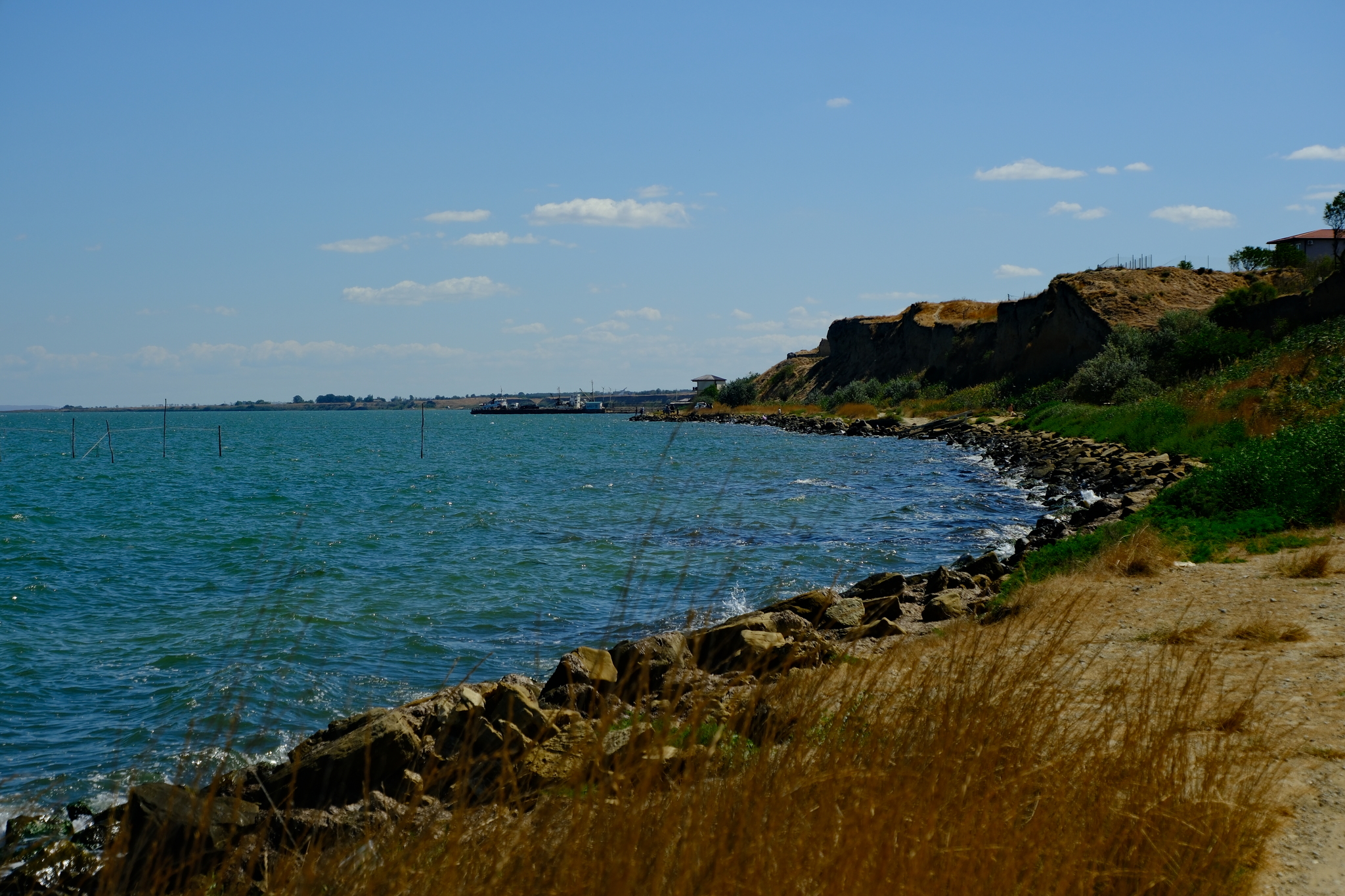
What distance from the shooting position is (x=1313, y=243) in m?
62.5

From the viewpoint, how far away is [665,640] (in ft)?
29.9

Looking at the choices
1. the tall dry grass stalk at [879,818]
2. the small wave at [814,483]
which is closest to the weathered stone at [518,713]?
the tall dry grass stalk at [879,818]

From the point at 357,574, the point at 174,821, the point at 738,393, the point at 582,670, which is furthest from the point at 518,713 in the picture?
the point at 738,393

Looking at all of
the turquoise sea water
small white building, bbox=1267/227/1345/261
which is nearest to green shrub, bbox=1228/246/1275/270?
small white building, bbox=1267/227/1345/261

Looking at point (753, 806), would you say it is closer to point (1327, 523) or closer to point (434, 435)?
point (1327, 523)

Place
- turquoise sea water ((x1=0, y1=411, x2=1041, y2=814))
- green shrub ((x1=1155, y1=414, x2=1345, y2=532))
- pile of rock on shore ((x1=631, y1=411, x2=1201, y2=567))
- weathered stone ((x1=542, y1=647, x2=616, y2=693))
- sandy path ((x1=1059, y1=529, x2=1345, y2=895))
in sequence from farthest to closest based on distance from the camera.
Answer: pile of rock on shore ((x1=631, y1=411, x2=1201, y2=567)) → green shrub ((x1=1155, y1=414, x2=1345, y2=532)) → turquoise sea water ((x1=0, y1=411, x2=1041, y2=814)) → weathered stone ((x1=542, y1=647, x2=616, y2=693)) → sandy path ((x1=1059, y1=529, x2=1345, y2=895))

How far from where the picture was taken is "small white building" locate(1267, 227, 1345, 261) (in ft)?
203

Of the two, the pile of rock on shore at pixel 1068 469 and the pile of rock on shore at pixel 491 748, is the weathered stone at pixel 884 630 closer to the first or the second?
the pile of rock on shore at pixel 491 748

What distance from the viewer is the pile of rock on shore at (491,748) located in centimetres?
364

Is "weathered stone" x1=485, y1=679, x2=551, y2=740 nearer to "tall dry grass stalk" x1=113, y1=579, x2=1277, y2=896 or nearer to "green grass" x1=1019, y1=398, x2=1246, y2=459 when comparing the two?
"tall dry grass stalk" x1=113, y1=579, x2=1277, y2=896

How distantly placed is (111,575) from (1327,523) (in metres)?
21.0

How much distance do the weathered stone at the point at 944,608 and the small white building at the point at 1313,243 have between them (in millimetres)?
61828

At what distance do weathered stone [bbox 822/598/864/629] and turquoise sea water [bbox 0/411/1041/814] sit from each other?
2.73 ft

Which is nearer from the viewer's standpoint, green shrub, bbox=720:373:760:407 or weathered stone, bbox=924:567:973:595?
weathered stone, bbox=924:567:973:595
